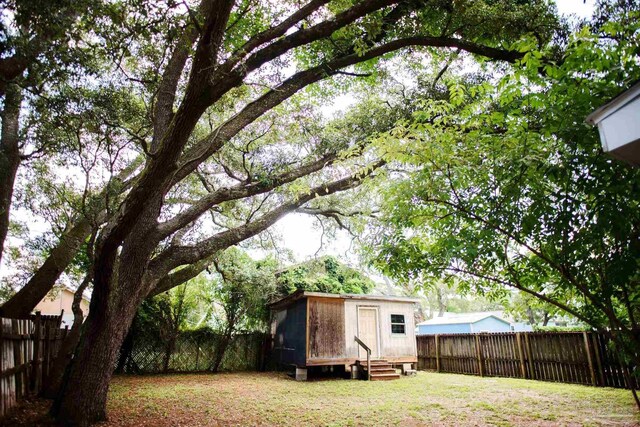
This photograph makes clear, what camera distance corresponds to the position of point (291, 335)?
14.3 m

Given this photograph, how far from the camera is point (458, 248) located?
3725mm

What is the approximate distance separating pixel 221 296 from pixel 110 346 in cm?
1015

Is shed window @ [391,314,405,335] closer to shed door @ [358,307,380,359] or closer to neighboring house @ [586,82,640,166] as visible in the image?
shed door @ [358,307,380,359]

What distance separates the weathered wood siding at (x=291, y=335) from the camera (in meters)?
13.1

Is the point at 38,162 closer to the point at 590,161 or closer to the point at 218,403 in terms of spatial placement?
the point at 218,403

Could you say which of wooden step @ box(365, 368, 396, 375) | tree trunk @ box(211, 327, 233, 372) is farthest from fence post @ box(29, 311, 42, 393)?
wooden step @ box(365, 368, 396, 375)

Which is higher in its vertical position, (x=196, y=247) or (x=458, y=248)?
(x=196, y=247)

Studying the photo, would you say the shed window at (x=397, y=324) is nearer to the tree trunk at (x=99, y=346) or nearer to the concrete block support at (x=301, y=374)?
the concrete block support at (x=301, y=374)

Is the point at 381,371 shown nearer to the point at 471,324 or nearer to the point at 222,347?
the point at 222,347

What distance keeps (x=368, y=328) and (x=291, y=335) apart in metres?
3.08

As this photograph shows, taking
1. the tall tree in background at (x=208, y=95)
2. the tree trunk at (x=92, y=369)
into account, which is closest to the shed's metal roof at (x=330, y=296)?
the tall tree in background at (x=208, y=95)

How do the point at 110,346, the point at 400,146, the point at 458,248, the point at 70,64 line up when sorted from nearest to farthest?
the point at 458,248, the point at 400,146, the point at 70,64, the point at 110,346

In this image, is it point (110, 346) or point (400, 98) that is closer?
point (110, 346)

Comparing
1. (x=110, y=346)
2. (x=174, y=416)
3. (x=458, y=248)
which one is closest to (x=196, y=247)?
(x=110, y=346)
